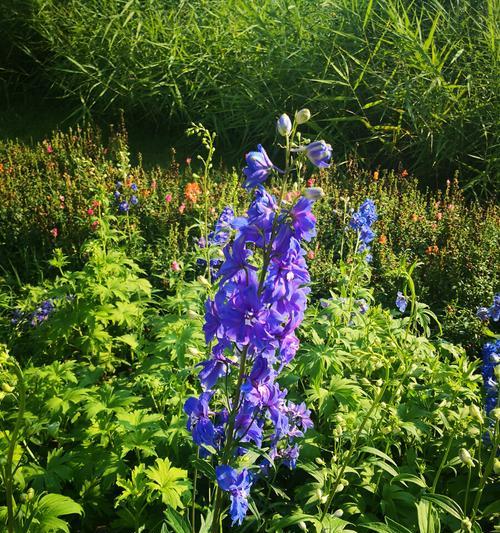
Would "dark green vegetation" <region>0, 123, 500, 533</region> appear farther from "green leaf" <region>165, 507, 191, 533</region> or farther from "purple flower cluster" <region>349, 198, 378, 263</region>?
"purple flower cluster" <region>349, 198, 378, 263</region>

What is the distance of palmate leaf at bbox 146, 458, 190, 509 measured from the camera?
1.83 m

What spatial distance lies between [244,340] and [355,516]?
1.12 metres

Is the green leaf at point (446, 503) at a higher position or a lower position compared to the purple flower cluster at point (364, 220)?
higher

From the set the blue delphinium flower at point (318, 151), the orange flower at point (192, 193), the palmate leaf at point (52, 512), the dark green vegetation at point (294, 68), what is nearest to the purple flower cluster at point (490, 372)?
the blue delphinium flower at point (318, 151)

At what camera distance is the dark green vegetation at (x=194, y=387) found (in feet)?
6.31

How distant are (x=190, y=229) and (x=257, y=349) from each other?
9.48 ft

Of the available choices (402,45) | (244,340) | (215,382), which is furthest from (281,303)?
(402,45)

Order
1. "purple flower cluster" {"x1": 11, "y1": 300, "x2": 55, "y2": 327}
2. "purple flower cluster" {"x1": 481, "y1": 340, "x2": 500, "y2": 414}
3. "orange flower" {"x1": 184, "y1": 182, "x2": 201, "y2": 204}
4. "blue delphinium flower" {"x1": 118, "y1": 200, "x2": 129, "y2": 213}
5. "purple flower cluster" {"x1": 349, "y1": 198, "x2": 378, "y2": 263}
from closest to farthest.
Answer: "purple flower cluster" {"x1": 481, "y1": 340, "x2": 500, "y2": 414} < "purple flower cluster" {"x1": 349, "y1": 198, "x2": 378, "y2": 263} < "purple flower cluster" {"x1": 11, "y1": 300, "x2": 55, "y2": 327} < "blue delphinium flower" {"x1": 118, "y1": 200, "x2": 129, "y2": 213} < "orange flower" {"x1": 184, "y1": 182, "x2": 201, "y2": 204}

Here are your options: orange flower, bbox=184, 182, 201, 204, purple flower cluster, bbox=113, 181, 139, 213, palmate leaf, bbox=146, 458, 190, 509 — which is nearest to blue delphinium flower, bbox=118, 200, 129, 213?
purple flower cluster, bbox=113, 181, 139, 213

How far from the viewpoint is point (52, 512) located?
175 cm

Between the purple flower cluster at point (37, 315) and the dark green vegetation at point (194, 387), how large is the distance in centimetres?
2

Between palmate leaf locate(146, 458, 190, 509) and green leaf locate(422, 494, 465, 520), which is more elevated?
green leaf locate(422, 494, 465, 520)

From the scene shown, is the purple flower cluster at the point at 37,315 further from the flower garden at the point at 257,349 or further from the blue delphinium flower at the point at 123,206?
the blue delphinium flower at the point at 123,206

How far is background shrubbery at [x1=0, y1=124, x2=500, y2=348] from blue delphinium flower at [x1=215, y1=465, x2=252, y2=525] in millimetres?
2057
